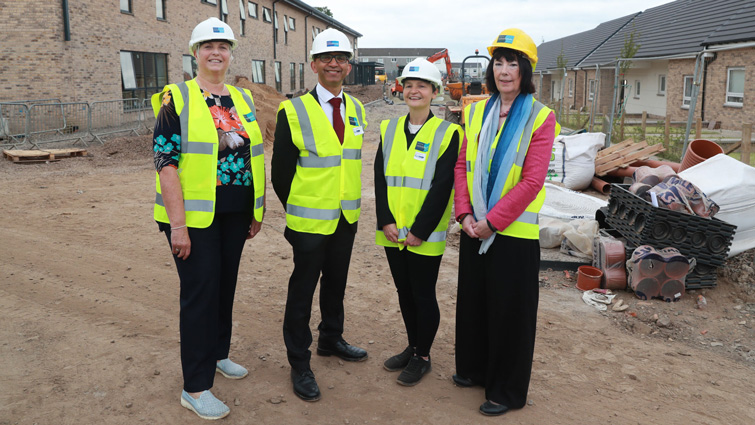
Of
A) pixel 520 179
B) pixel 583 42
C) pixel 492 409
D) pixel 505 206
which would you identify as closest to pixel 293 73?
pixel 583 42

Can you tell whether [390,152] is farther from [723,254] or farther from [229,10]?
[229,10]

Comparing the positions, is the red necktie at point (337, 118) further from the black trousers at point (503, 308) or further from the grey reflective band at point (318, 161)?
the black trousers at point (503, 308)

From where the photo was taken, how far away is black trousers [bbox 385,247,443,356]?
142 inches

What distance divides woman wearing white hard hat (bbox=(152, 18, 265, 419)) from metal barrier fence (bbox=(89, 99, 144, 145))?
13444mm

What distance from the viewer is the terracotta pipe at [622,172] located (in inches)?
388

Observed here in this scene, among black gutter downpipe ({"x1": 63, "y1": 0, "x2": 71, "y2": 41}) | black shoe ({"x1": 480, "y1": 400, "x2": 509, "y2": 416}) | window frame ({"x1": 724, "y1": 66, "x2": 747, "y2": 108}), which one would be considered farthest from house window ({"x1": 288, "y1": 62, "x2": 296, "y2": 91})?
black shoe ({"x1": 480, "y1": 400, "x2": 509, "y2": 416})

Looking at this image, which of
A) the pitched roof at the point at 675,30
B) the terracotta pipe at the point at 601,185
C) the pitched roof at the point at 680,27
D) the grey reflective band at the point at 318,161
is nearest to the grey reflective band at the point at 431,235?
the grey reflective band at the point at 318,161

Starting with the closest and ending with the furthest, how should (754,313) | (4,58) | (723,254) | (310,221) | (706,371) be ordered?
(310,221), (706,371), (754,313), (723,254), (4,58)

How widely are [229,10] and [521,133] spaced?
2650cm

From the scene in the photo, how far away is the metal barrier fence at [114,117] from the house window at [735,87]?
20642 millimetres

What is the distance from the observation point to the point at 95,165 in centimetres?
1249

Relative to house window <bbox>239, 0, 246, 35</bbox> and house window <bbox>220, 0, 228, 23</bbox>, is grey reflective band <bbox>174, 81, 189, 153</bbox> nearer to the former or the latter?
house window <bbox>220, 0, 228, 23</bbox>

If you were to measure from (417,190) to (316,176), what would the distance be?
63 centimetres

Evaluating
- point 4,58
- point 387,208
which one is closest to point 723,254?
point 387,208
